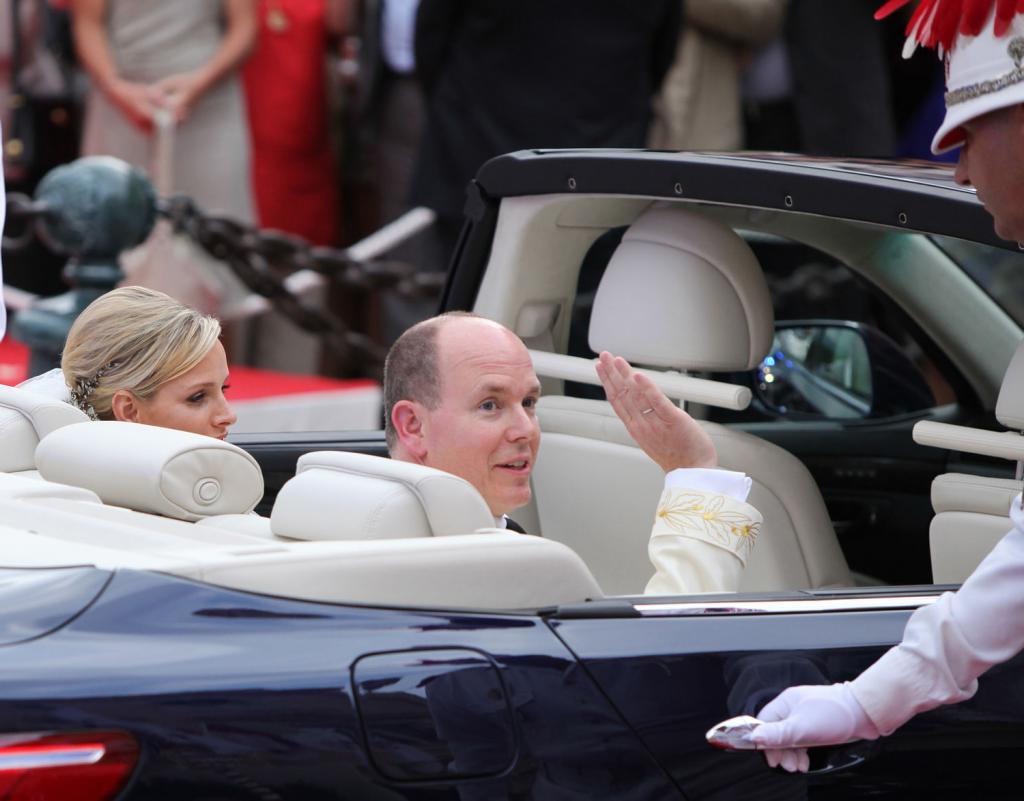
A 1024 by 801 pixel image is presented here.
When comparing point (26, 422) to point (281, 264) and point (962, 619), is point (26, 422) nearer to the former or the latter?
point (962, 619)

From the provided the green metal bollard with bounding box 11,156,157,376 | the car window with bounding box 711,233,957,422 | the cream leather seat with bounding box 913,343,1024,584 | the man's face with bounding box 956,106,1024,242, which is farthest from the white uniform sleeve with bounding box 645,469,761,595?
the green metal bollard with bounding box 11,156,157,376

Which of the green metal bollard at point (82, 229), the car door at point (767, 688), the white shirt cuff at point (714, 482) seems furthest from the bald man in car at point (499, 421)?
the green metal bollard at point (82, 229)

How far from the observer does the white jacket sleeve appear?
2367 millimetres

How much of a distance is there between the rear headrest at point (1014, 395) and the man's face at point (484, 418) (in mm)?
863

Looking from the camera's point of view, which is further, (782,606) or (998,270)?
(998,270)

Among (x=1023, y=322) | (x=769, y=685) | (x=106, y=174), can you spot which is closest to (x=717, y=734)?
(x=769, y=685)

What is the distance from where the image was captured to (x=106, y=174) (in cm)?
571

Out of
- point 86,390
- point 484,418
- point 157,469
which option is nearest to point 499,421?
point 484,418

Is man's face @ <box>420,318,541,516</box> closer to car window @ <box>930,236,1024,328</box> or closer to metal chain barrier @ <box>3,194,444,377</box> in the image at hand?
metal chain barrier @ <box>3,194,444,377</box>

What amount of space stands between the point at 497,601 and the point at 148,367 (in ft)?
4.18

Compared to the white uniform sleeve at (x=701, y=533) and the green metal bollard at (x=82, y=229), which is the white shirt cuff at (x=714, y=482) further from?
the green metal bollard at (x=82, y=229)

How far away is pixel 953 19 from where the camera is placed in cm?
240

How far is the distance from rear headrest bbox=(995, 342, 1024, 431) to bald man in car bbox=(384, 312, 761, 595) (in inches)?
17.2

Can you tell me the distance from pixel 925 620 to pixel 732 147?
532cm
